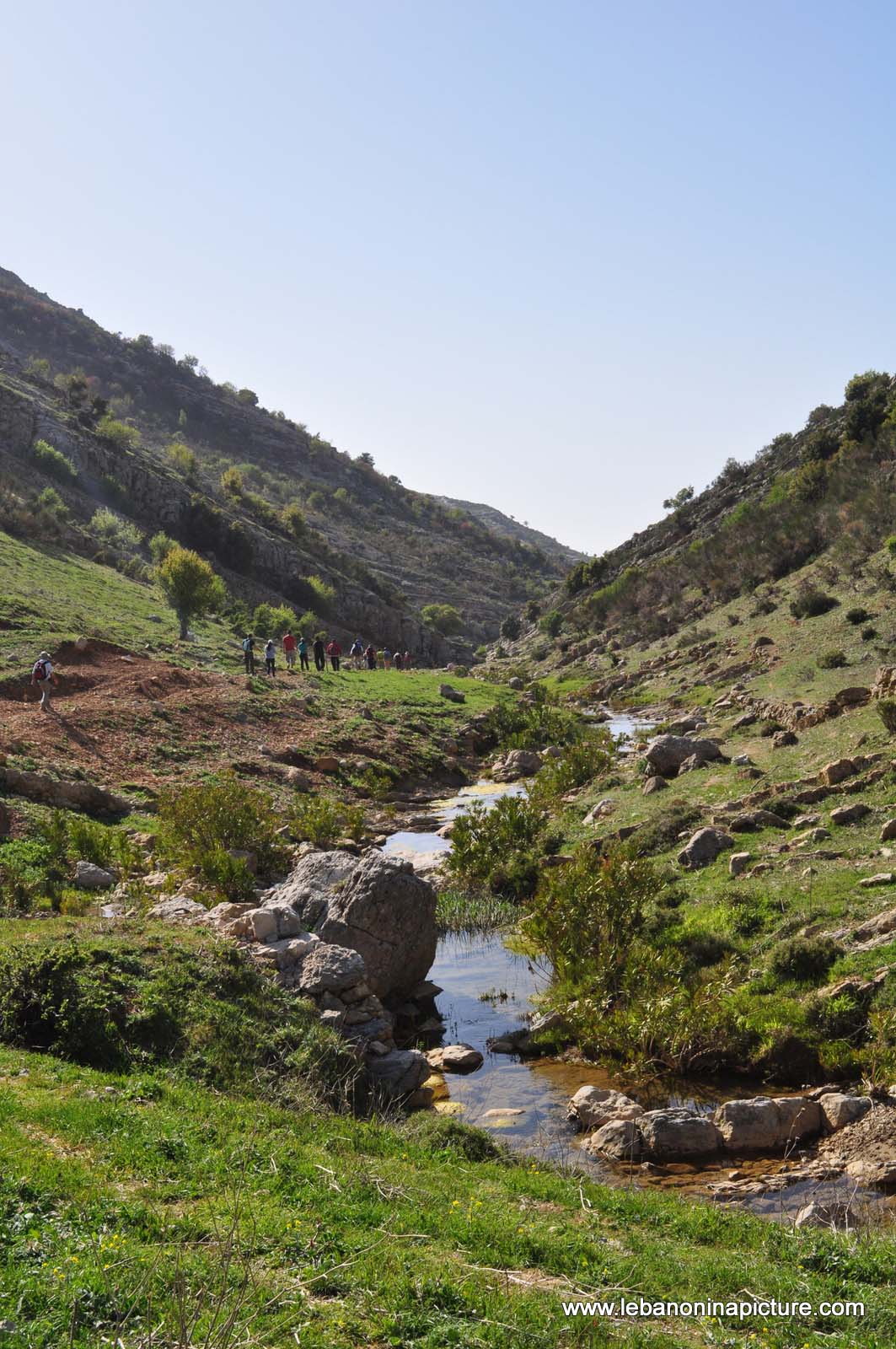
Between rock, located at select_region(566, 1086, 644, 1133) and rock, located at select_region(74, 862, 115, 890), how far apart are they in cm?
1105

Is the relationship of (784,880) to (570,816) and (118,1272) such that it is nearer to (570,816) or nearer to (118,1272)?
(570,816)

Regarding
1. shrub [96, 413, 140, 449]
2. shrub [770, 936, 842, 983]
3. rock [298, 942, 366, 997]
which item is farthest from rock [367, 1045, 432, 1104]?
shrub [96, 413, 140, 449]

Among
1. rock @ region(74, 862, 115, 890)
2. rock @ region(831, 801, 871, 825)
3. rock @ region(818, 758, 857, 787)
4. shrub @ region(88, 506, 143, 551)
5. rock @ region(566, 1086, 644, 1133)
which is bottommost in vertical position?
rock @ region(74, 862, 115, 890)

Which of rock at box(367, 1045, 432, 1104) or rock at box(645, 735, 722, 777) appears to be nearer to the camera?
rock at box(367, 1045, 432, 1104)

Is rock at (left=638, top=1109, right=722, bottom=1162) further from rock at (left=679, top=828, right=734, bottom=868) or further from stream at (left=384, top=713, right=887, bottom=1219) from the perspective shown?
rock at (left=679, top=828, right=734, bottom=868)

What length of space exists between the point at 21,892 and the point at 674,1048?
38.4ft

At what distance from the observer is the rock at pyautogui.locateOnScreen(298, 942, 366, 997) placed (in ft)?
45.6

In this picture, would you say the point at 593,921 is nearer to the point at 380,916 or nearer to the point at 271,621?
the point at 380,916

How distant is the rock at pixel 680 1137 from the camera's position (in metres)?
10.6

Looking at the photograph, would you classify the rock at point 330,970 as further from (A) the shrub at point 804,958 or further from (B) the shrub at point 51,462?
(B) the shrub at point 51,462

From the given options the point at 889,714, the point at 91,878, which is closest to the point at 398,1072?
the point at 91,878

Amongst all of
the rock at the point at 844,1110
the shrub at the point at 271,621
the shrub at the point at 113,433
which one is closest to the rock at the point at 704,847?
the rock at the point at 844,1110

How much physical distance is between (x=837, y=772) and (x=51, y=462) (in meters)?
74.4

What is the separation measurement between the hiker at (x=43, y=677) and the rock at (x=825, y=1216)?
27206 mm
